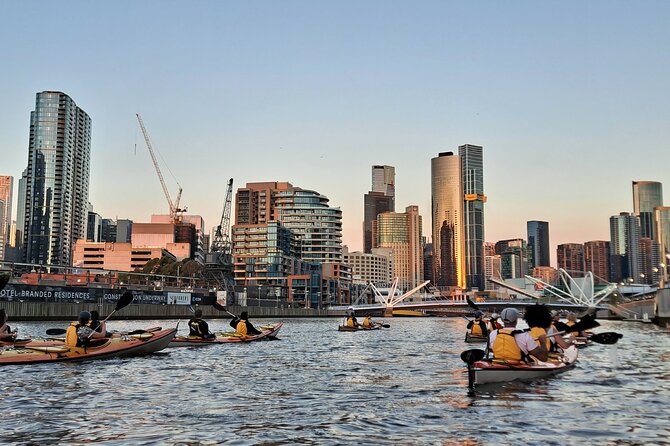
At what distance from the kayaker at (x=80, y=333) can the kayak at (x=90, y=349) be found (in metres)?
0.25

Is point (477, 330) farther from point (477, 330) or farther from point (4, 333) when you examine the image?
point (4, 333)

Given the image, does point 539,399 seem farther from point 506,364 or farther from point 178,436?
point 178,436

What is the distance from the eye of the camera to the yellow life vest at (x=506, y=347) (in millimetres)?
21422

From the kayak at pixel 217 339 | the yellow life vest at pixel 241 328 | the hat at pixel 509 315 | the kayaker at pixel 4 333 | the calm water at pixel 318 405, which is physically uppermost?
the hat at pixel 509 315

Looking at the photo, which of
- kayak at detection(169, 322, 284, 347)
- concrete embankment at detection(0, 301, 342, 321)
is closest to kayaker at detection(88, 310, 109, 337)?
kayak at detection(169, 322, 284, 347)

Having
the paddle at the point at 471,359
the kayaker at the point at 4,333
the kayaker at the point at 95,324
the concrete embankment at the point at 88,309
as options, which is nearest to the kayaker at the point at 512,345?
the paddle at the point at 471,359

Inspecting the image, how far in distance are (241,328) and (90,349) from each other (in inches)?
646

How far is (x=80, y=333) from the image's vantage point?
95.7ft

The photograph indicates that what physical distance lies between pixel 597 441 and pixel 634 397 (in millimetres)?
7858

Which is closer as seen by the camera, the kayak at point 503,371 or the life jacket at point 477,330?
the kayak at point 503,371

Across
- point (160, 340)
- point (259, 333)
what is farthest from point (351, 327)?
point (160, 340)


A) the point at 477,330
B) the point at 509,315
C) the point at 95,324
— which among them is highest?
the point at 509,315

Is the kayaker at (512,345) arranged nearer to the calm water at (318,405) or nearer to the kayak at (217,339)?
the calm water at (318,405)

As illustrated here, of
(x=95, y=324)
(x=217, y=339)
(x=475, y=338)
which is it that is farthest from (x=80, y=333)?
(x=475, y=338)
